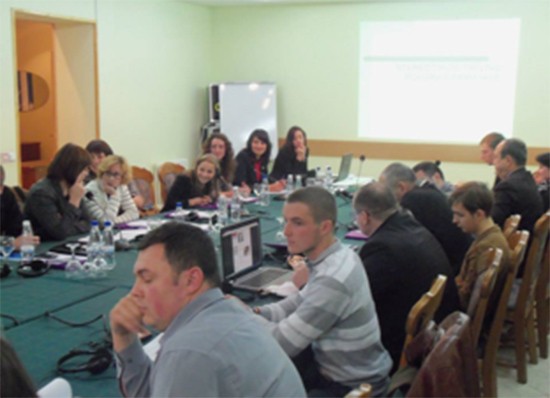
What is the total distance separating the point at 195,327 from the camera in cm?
139

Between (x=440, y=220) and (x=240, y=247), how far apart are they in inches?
50.8

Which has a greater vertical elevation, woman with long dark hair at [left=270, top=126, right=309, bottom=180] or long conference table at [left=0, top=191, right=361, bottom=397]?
woman with long dark hair at [left=270, top=126, right=309, bottom=180]

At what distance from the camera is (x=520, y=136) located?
7.62 meters

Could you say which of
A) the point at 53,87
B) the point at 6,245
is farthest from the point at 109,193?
the point at 53,87

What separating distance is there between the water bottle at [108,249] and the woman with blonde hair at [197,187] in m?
1.59

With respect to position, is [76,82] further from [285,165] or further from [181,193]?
[181,193]

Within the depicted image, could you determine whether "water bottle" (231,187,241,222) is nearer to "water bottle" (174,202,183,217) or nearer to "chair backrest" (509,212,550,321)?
"water bottle" (174,202,183,217)

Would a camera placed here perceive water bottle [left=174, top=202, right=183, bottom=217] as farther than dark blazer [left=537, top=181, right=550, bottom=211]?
No

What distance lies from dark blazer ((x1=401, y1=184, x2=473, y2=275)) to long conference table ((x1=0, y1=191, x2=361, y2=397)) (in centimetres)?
132

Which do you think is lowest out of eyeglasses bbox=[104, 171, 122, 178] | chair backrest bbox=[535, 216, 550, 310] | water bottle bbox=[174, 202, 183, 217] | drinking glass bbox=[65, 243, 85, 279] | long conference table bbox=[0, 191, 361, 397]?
chair backrest bbox=[535, 216, 550, 310]

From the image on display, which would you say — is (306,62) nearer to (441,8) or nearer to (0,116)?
(441,8)

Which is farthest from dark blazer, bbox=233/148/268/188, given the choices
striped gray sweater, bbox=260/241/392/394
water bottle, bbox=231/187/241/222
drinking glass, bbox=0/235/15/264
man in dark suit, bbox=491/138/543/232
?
striped gray sweater, bbox=260/241/392/394

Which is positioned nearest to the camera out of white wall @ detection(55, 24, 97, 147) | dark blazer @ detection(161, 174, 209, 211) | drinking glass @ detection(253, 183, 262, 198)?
dark blazer @ detection(161, 174, 209, 211)

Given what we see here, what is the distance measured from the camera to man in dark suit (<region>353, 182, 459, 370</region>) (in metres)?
2.58
